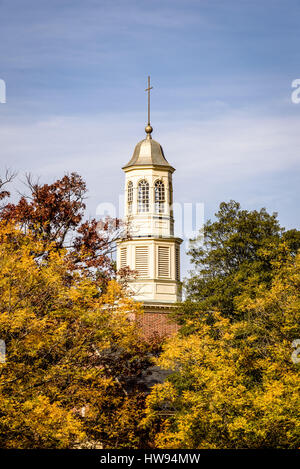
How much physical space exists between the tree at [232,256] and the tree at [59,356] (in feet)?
33.1

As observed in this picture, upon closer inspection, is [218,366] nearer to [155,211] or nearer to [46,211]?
[46,211]

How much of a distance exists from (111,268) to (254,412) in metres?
8.73

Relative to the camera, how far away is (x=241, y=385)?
2403cm

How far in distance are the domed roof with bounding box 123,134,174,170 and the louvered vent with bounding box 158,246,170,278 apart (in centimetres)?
470

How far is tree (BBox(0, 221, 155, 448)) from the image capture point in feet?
64.4

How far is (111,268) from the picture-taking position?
95.2ft

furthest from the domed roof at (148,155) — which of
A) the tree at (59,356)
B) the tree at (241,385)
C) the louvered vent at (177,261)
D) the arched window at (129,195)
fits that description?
the tree at (59,356)

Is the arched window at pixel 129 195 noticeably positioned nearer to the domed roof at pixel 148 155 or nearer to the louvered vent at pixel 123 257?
the domed roof at pixel 148 155

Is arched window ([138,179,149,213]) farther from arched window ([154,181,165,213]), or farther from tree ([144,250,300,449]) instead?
tree ([144,250,300,449])

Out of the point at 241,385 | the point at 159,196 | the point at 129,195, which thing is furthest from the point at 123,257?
the point at 241,385

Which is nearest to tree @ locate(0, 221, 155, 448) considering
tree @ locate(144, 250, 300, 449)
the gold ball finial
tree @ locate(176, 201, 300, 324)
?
tree @ locate(144, 250, 300, 449)

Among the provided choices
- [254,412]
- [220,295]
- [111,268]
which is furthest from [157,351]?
[220,295]

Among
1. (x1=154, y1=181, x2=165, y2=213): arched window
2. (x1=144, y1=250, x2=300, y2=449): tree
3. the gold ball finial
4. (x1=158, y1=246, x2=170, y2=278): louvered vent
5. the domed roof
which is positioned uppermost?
the gold ball finial

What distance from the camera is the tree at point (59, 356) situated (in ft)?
64.4
